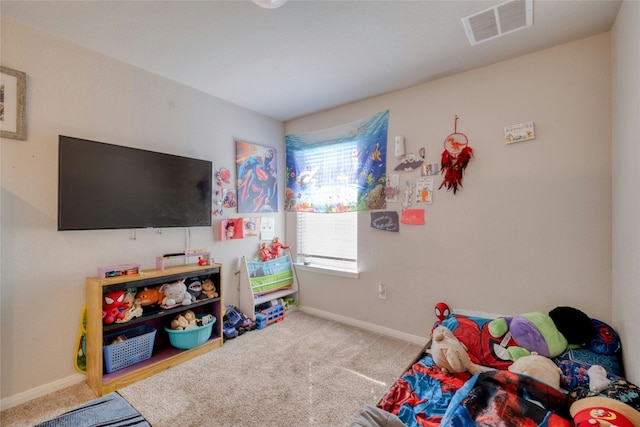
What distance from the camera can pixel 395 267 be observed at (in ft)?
8.94

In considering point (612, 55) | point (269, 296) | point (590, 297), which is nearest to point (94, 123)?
point (269, 296)

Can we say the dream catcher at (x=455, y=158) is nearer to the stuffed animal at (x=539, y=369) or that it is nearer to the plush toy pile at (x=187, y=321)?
the stuffed animal at (x=539, y=369)

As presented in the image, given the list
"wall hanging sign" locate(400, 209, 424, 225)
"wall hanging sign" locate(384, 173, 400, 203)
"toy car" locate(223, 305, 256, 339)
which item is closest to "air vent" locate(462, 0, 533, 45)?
"wall hanging sign" locate(384, 173, 400, 203)

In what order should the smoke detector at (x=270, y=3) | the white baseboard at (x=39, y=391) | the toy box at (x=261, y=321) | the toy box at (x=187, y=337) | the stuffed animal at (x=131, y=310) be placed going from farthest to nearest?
the toy box at (x=261, y=321), the toy box at (x=187, y=337), the stuffed animal at (x=131, y=310), the white baseboard at (x=39, y=391), the smoke detector at (x=270, y=3)

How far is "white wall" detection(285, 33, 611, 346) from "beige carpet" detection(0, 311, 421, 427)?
2.00 feet

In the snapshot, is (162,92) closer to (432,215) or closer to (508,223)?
(432,215)

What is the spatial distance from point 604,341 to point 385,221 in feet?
5.49

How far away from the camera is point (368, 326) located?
2.90 meters

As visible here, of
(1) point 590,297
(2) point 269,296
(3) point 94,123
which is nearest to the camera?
(1) point 590,297

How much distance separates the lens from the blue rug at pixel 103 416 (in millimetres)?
1601

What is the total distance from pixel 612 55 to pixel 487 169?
0.97 meters

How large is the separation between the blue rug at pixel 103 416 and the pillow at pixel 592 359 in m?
2.53

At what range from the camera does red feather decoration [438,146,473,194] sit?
2.31 meters

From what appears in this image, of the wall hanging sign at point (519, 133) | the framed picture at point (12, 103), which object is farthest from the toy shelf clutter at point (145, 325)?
the wall hanging sign at point (519, 133)
